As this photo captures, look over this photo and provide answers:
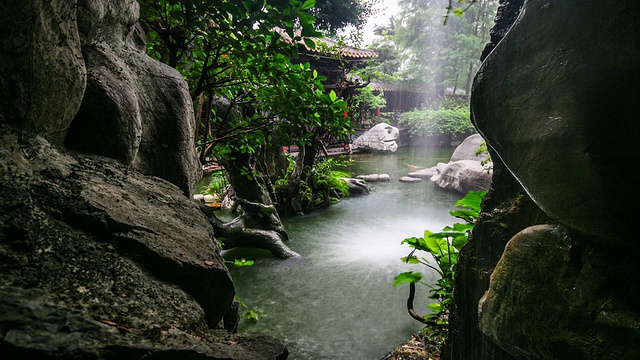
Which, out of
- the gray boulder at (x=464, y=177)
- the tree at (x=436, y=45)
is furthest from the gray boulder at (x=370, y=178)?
the tree at (x=436, y=45)

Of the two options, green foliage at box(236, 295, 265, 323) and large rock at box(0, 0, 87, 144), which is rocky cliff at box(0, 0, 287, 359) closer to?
large rock at box(0, 0, 87, 144)

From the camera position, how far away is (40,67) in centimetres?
118

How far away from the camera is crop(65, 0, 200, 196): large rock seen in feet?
5.16

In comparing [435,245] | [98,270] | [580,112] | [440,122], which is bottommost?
[435,245]

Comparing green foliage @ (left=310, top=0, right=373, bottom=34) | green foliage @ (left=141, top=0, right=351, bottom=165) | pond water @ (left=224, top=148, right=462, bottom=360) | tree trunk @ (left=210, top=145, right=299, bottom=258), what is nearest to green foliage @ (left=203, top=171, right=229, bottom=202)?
pond water @ (left=224, top=148, right=462, bottom=360)

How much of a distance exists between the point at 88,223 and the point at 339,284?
145 inches

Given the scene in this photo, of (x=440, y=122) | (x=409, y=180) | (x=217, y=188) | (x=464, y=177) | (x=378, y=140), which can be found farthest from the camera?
(x=440, y=122)

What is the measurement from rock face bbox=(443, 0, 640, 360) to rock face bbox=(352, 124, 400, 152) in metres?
18.8

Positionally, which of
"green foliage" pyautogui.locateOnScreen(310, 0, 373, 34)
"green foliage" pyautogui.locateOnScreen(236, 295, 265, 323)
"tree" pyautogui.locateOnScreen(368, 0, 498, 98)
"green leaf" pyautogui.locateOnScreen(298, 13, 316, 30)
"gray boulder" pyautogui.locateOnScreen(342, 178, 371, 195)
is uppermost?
"tree" pyautogui.locateOnScreen(368, 0, 498, 98)

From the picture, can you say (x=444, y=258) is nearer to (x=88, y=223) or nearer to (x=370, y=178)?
(x=88, y=223)

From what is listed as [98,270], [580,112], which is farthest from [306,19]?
[98,270]

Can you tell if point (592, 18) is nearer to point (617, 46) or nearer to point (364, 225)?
point (617, 46)

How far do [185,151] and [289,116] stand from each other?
0.74 meters

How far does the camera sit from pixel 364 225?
7.41 m
